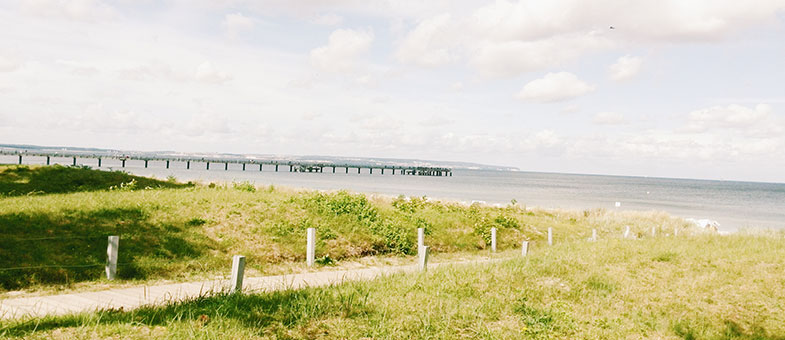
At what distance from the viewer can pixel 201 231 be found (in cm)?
1612

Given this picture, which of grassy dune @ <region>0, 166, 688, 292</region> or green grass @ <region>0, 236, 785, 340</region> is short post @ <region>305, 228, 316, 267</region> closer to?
grassy dune @ <region>0, 166, 688, 292</region>

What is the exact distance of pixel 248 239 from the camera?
15977 millimetres

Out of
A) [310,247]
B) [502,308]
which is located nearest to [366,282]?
[502,308]

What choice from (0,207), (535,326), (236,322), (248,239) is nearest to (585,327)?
(535,326)

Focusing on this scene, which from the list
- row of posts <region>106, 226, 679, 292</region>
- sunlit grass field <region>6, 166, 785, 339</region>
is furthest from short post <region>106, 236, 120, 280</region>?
sunlit grass field <region>6, 166, 785, 339</region>

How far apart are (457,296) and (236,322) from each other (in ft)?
12.2

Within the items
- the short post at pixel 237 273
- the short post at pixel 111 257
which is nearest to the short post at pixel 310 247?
the short post at pixel 111 257

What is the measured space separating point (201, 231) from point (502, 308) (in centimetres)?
1089

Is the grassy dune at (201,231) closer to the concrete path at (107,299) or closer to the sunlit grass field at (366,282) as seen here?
the sunlit grass field at (366,282)

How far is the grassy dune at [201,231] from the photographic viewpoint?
12.4m

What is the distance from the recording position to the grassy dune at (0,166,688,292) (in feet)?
40.6

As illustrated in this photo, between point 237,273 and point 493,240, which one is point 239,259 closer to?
point 237,273

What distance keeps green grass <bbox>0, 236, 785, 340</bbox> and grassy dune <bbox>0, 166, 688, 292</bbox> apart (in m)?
5.60

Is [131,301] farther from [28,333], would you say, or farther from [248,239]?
[248,239]
